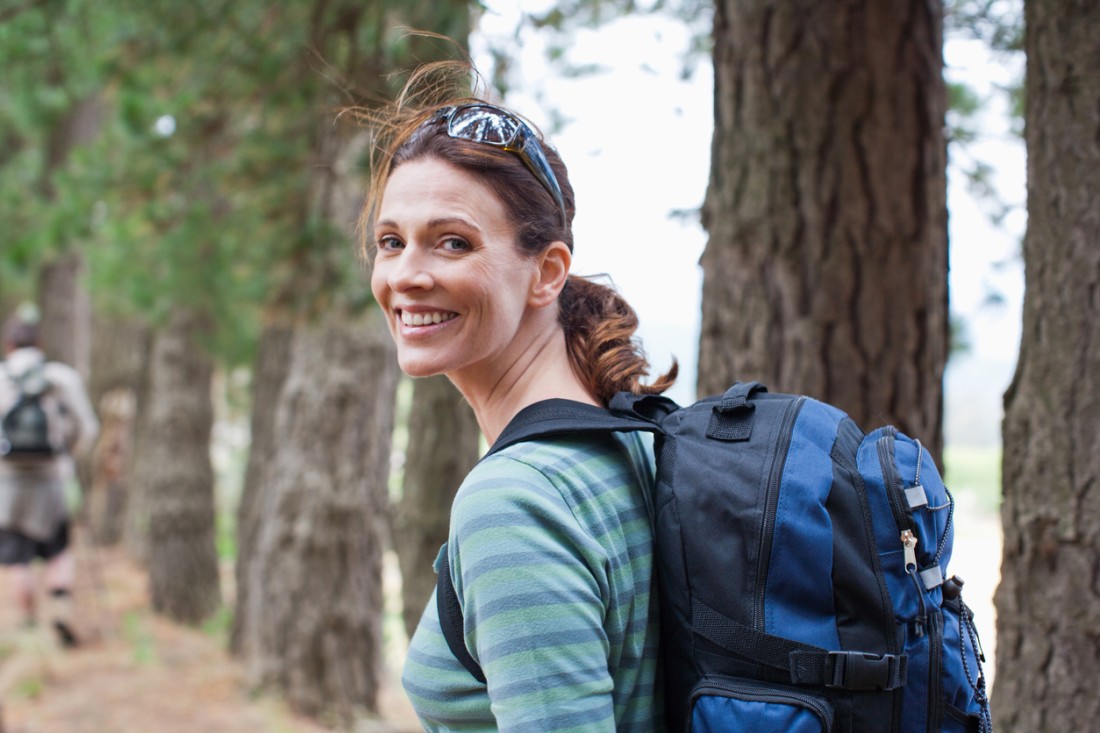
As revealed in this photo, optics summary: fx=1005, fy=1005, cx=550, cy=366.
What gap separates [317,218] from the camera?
5.10 m

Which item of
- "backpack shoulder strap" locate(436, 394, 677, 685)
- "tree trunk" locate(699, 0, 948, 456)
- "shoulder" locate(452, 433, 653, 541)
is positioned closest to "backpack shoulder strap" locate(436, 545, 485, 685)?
"backpack shoulder strap" locate(436, 394, 677, 685)

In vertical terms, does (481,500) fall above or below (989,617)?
above

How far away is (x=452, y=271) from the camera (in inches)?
69.5

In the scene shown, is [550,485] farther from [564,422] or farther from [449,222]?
[449,222]

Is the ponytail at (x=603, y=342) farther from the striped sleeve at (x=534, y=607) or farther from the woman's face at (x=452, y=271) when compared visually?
the striped sleeve at (x=534, y=607)

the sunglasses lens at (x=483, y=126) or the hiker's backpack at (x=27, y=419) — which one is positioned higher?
the sunglasses lens at (x=483, y=126)

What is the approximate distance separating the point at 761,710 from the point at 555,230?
904 millimetres

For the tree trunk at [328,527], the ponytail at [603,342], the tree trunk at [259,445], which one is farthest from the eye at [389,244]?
the tree trunk at [259,445]

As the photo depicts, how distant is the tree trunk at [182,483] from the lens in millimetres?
10656

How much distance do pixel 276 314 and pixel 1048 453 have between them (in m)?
3.68

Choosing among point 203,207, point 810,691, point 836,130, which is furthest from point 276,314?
point 810,691

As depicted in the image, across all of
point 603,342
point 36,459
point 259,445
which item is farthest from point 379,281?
point 259,445

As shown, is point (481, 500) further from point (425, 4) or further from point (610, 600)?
point (425, 4)

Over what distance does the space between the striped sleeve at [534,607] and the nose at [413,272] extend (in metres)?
0.45
